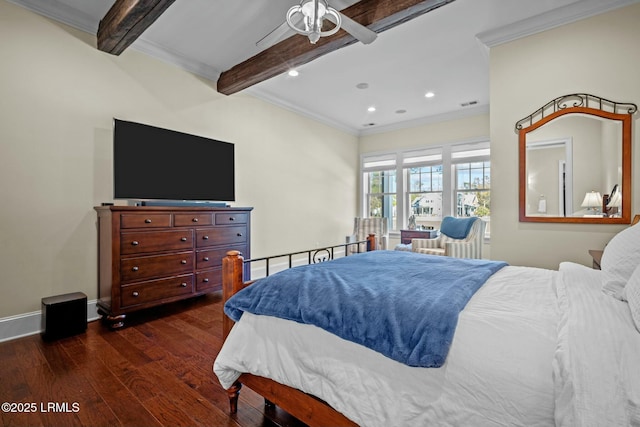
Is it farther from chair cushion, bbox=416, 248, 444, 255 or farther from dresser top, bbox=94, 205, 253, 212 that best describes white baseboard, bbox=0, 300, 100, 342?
chair cushion, bbox=416, 248, 444, 255

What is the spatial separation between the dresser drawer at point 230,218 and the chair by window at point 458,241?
2552 mm

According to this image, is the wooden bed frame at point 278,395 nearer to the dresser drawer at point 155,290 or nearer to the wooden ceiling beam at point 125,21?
the dresser drawer at point 155,290

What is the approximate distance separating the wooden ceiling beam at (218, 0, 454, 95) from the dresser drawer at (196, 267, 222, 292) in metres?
2.27

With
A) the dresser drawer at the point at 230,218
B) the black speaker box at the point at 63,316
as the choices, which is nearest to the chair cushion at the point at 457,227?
the dresser drawer at the point at 230,218

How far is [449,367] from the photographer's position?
934 millimetres

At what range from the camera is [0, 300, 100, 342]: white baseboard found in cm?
240

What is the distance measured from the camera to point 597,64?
2582 millimetres

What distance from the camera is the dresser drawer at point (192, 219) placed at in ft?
9.93

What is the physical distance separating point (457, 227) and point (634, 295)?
3.67 m

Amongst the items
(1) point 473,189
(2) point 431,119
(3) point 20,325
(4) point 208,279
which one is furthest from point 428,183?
(3) point 20,325

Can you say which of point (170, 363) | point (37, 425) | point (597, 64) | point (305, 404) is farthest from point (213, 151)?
point (597, 64)

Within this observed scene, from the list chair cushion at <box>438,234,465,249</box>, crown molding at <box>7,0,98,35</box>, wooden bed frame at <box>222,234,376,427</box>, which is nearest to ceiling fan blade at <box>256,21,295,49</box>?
wooden bed frame at <box>222,234,376,427</box>

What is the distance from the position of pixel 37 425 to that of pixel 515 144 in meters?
3.99

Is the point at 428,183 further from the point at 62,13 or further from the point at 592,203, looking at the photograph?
the point at 62,13
